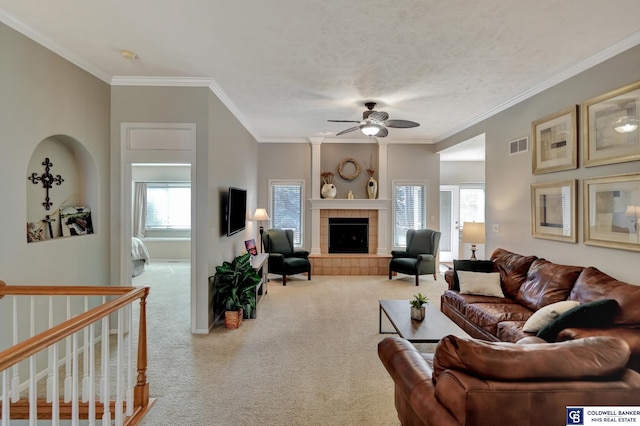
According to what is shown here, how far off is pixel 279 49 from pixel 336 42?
0.53 metres

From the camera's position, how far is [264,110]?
473 cm

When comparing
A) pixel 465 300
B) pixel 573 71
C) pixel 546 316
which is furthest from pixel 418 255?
pixel 573 71

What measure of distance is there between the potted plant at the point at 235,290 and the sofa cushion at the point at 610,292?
3360 mm

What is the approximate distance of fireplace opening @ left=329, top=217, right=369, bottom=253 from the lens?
6871mm

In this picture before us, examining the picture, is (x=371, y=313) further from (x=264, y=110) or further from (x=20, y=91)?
(x=20, y=91)

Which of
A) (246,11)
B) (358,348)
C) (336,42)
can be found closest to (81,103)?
(246,11)

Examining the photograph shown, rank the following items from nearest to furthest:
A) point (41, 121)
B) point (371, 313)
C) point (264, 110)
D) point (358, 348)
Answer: point (41, 121) → point (358, 348) → point (371, 313) → point (264, 110)

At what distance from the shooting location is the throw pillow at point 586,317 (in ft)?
7.46

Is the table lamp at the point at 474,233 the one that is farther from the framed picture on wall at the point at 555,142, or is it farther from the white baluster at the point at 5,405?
the white baluster at the point at 5,405

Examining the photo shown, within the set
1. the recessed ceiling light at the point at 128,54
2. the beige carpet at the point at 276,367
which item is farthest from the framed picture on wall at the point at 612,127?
the recessed ceiling light at the point at 128,54

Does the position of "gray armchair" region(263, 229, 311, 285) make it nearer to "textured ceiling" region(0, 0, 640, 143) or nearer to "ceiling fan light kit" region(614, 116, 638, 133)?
"textured ceiling" region(0, 0, 640, 143)

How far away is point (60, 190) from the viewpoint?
3.12 metres

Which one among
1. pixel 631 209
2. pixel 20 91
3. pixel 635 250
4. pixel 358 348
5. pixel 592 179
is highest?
pixel 20 91

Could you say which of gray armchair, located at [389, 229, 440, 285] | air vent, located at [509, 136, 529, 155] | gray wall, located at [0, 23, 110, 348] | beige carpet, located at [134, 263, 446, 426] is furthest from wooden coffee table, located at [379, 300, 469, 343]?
gray wall, located at [0, 23, 110, 348]
